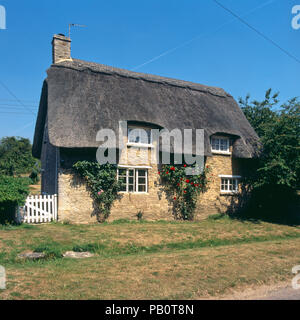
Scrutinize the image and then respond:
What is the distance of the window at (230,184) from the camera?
16031 mm

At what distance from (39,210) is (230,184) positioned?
9.77m

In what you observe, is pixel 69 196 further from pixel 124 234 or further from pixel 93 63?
pixel 93 63

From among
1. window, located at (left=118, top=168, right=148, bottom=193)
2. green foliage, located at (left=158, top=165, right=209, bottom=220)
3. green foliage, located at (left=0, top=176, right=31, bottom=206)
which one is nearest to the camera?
green foliage, located at (left=0, top=176, right=31, bottom=206)

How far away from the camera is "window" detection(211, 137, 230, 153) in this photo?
52.8 feet

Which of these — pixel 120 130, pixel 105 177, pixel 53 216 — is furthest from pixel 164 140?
pixel 53 216

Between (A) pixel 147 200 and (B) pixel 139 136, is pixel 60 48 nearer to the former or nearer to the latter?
(B) pixel 139 136

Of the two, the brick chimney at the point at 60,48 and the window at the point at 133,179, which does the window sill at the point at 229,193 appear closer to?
the window at the point at 133,179

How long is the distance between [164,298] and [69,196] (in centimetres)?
822

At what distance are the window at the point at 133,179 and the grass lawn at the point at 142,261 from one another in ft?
5.87

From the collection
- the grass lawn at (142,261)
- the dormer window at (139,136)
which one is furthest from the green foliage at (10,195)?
the dormer window at (139,136)

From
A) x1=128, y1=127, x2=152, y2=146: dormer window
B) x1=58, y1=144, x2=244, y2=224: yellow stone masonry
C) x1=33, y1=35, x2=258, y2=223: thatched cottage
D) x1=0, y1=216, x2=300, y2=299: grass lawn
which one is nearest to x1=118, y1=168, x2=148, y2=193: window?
x1=33, y1=35, x2=258, y2=223: thatched cottage

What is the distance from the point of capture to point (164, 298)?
5047mm

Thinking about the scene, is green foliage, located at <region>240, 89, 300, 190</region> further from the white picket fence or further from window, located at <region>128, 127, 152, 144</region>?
the white picket fence

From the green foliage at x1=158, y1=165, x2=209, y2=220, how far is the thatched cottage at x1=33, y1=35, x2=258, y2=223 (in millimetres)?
424
